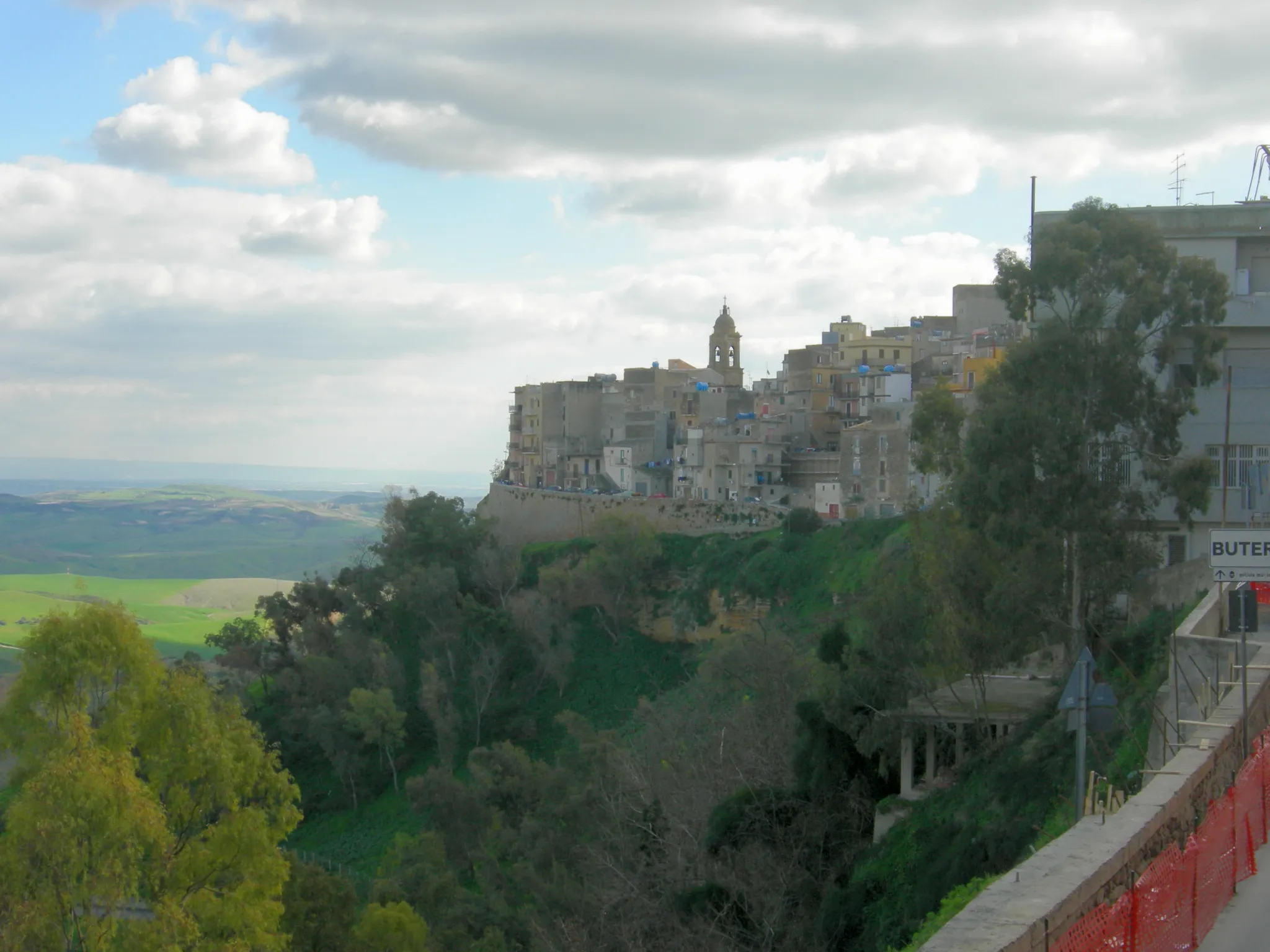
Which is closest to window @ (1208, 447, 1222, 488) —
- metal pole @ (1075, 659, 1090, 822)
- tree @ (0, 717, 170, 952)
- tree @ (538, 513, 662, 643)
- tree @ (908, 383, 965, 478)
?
tree @ (908, 383, 965, 478)

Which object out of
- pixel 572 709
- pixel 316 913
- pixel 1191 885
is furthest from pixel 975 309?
pixel 1191 885

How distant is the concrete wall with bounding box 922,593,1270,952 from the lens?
5.74 m

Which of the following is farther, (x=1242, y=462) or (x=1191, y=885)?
(x=1242, y=462)

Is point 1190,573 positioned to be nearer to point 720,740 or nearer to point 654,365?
point 720,740

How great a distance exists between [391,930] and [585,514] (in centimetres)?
3551

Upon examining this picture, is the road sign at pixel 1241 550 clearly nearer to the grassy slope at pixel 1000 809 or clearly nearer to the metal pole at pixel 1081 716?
the metal pole at pixel 1081 716

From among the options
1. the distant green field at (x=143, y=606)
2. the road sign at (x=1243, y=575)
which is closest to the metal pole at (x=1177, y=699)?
the road sign at (x=1243, y=575)

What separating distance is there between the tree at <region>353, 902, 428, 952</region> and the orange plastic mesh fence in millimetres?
14640

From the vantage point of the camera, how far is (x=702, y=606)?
1805 inches

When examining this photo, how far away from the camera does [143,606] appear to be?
110562 mm

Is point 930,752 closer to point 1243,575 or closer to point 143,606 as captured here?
point 1243,575

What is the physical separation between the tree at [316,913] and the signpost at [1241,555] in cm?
1321

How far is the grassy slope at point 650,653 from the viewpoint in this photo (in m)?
Result: 40.2

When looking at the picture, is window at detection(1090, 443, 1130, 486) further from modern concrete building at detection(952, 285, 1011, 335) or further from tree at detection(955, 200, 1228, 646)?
modern concrete building at detection(952, 285, 1011, 335)
